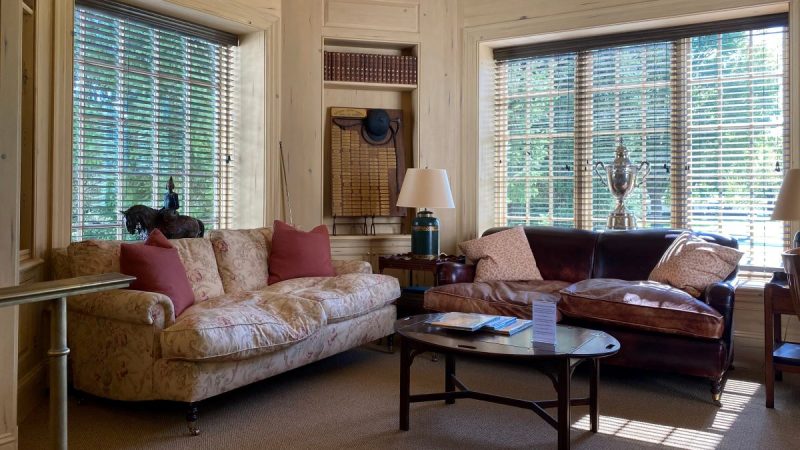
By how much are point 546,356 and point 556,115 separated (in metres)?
3.05

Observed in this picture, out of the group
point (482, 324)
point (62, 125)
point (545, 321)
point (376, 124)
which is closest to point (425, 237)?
point (376, 124)

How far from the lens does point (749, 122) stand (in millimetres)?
4387

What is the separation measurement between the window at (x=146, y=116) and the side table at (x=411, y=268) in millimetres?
1265

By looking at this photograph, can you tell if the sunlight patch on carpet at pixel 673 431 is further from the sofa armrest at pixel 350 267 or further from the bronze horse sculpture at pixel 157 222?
the bronze horse sculpture at pixel 157 222

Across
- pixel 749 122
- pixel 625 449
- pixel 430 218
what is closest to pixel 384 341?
pixel 430 218

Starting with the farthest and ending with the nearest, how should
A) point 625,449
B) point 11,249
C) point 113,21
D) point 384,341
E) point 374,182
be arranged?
point 374,182, point 384,341, point 113,21, point 625,449, point 11,249

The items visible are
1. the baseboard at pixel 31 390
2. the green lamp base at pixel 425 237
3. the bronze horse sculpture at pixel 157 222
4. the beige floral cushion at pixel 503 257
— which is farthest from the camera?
the green lamp base at pixel 425 237

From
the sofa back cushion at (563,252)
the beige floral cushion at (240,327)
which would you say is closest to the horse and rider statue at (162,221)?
the beige floral cushion at (240,327)

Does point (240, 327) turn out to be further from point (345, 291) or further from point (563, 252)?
point (563, 252)

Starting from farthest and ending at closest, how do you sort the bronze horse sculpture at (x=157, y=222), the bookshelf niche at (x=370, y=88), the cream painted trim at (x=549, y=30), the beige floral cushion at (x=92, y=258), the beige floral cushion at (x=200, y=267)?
1. the bookshelf niche at (x=370, y=88)
2. the cream painted trim at (x=549, y=30)
3. the bronze horse sculpture at (x=157, y=222)
4. the beige floral cushion at (x=200, y=267)
5. the beige floral cushion at (x=92, y=258)

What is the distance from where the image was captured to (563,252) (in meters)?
4.46

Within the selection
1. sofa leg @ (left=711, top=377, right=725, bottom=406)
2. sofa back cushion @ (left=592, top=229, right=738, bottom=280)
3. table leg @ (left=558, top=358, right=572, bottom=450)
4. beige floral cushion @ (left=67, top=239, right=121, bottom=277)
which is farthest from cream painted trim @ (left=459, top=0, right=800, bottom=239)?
beige floral cushion @ (left=67, top=239, right=121, bottom=277)

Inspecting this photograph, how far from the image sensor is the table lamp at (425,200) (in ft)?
14.9

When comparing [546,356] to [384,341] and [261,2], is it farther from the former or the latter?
[261,2]
